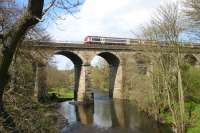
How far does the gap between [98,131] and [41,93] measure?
15930mm

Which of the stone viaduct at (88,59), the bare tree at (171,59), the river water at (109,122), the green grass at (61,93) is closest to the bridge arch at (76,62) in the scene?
the stone viaduct at (88,59)

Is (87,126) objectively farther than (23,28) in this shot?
Yes

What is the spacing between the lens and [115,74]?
161ft

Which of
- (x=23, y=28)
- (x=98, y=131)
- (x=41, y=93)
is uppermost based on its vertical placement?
(x=23, y=28)

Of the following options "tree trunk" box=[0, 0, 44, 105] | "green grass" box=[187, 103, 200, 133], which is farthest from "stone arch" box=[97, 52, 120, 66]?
"tree trunk" box=[0, 0, 44, 105]

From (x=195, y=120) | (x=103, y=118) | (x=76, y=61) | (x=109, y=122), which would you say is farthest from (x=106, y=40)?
(x=195, y=120)

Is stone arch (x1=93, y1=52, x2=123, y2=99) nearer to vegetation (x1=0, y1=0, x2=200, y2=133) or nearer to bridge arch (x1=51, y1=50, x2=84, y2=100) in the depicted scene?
bridge arch (x1=51, y1=50, x2=84, y2=100)

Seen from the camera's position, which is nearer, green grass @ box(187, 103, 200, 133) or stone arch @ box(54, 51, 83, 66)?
green grass @ box(187, 103, 200, 133)

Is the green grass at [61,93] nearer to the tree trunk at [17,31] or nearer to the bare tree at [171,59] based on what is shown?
the bare tree at [171,59]

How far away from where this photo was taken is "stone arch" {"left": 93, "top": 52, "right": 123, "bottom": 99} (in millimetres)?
46625

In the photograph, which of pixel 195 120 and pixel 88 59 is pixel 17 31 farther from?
pixel 88 59

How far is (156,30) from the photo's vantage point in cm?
2327

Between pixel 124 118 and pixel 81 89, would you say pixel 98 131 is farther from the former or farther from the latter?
pixel 81 89

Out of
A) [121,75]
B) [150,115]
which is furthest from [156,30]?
[121,75]
